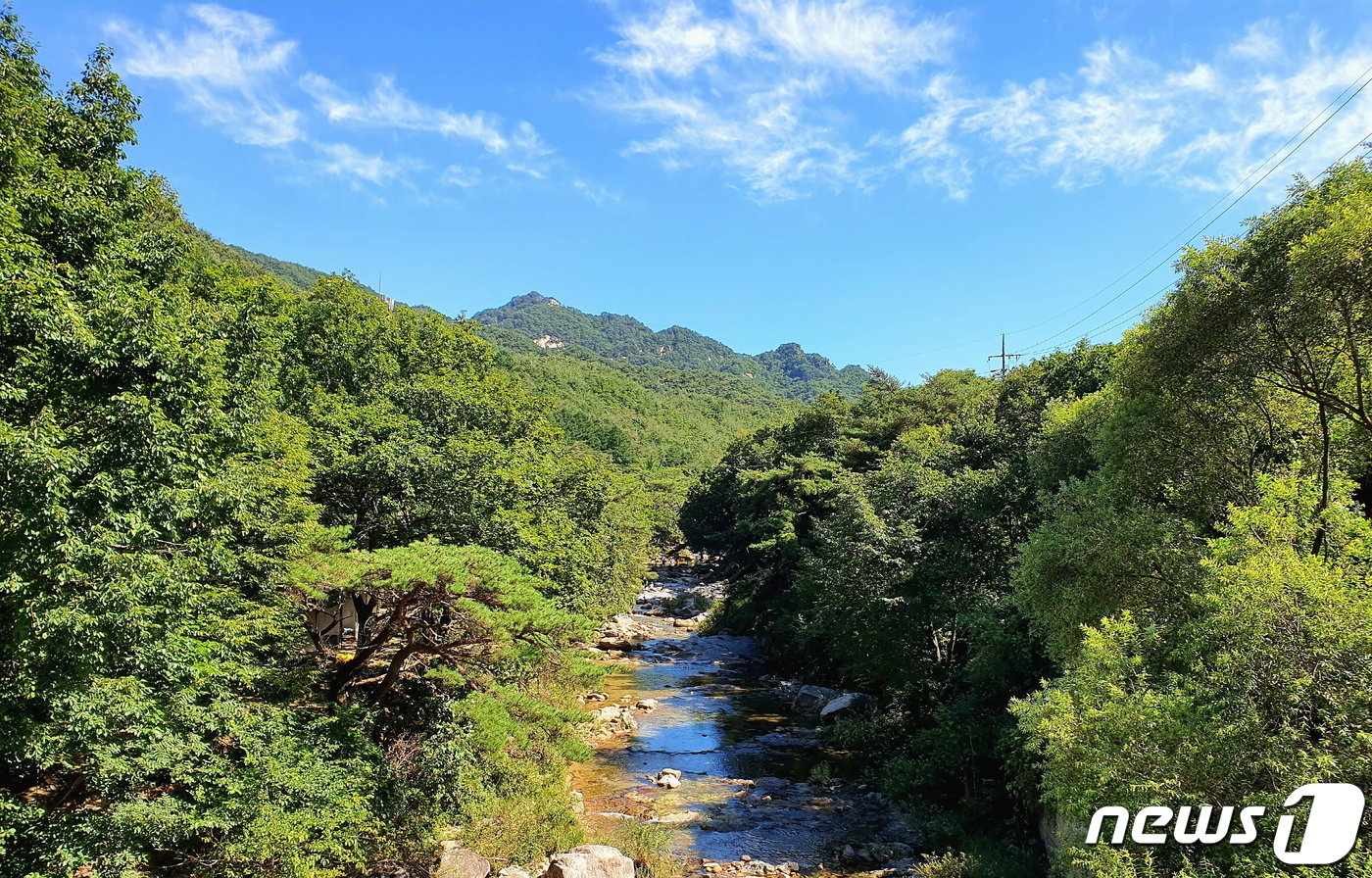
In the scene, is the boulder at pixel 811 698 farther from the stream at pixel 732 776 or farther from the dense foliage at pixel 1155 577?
the dense foliage at pixel 1155 577

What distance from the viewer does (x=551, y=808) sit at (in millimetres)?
17797

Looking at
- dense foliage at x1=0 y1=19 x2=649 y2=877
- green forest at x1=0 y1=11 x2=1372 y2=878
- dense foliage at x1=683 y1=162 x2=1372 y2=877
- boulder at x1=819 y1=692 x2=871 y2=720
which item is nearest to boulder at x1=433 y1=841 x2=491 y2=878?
green forest at x1=0 y1=11 x2=1372 y2=878

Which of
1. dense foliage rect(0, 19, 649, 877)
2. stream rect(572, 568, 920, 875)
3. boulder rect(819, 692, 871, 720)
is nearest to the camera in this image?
dense foliage rect(0, 19, 649, 877)

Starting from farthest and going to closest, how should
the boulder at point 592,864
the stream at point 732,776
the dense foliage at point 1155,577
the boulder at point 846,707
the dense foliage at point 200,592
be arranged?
the boulder at point 846,707
the stream at point 732,776
the boulder at point 592,864
the dense foliage at point 200,592
the dense foliage at point 1155,577

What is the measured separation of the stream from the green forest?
65.3 inches

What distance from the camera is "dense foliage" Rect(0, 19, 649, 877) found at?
8.81 m

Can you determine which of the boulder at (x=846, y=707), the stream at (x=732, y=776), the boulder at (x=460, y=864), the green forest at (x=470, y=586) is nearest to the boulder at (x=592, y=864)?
the green forest at (x=470, y=586)

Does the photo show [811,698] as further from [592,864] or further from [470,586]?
[470,586]

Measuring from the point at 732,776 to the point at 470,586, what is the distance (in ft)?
43.8

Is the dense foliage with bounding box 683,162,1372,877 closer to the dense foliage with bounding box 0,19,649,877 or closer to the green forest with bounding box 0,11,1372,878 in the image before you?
the green forest with bounding box 0,11,1372,878

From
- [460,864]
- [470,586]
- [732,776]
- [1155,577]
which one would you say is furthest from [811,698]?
[470,586]

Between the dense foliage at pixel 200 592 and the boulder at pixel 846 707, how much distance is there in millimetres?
11793

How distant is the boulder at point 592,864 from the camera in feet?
48.2

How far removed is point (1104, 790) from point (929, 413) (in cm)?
3745
